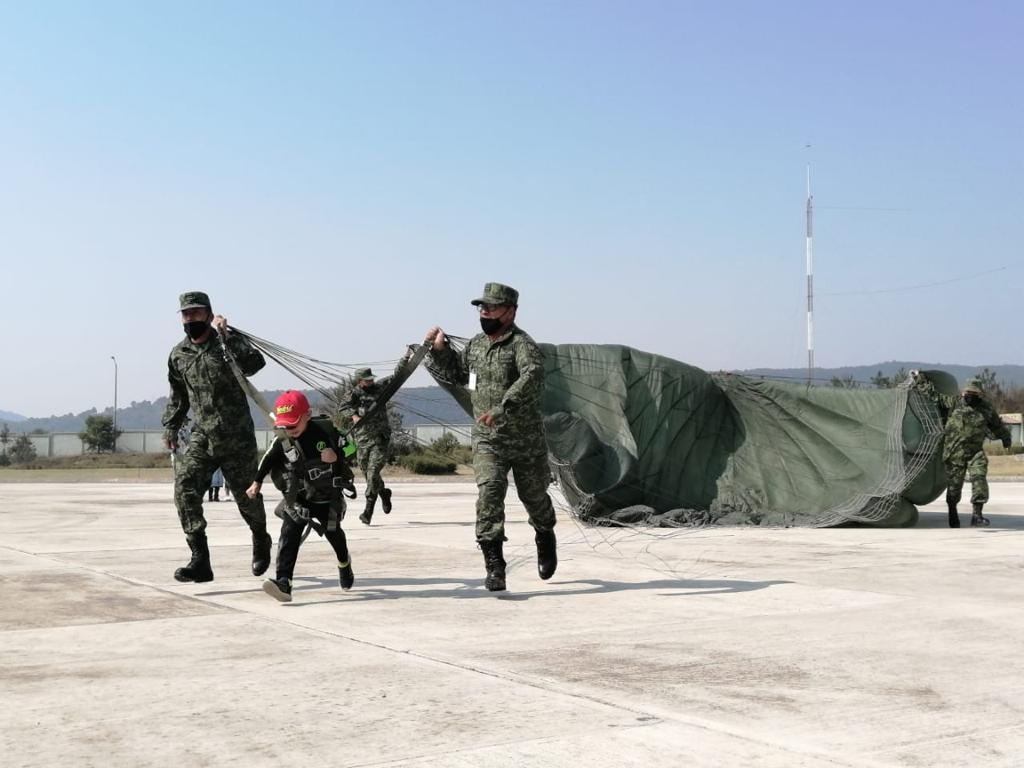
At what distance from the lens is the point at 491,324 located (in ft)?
29.5

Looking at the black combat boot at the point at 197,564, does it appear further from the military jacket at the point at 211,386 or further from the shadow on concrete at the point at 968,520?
the shadow on concrete at the point at 968,520

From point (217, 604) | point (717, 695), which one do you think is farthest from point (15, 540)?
point (717, 695)

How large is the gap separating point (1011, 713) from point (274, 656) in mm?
3409

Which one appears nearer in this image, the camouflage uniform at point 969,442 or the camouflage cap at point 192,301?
the camouflage cap at point 192,301

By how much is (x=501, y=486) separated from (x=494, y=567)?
0.57m

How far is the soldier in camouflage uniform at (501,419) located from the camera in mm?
8742

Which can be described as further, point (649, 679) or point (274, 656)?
point (274, 656)

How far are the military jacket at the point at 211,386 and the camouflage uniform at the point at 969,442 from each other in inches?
352

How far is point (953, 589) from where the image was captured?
8883mm

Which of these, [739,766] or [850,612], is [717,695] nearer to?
[739,766]

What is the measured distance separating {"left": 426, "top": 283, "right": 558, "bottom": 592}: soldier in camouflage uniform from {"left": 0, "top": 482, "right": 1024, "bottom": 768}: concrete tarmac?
512 mm

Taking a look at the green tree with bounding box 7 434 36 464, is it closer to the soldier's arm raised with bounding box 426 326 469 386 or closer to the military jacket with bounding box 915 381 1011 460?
the military jacket with bounding box 915 381 1011 460

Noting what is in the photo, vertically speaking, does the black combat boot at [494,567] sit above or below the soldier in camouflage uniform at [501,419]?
below

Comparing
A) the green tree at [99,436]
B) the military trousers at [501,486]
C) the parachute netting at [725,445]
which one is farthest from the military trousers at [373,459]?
the green tree at [99,436]
